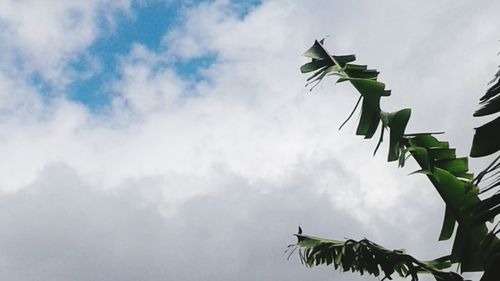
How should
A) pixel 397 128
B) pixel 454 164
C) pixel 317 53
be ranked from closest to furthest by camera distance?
1. pixel 397 128
2. pixel 454 164
3. pixel 317 53

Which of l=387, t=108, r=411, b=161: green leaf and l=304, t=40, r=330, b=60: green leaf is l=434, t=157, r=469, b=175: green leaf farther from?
l=304, t=40, r=330, b=60: green leaf

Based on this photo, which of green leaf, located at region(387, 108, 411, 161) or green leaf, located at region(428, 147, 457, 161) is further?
green leaf, located at region(428, 147, 457, 161)

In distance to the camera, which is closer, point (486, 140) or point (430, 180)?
point (486, 140)

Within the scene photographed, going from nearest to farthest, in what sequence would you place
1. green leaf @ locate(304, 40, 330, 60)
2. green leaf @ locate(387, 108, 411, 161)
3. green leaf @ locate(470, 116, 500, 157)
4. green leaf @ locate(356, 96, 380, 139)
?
green leaf @ locate(470, 116, 500, 157)
green leaf @ locate(387, 108, 411, 161)
green leaf @ locate(356, 96, 380, 139)
green leaf @ locate(304, 40, 330, 60)

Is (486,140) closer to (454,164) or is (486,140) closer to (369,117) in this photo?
(454,164)

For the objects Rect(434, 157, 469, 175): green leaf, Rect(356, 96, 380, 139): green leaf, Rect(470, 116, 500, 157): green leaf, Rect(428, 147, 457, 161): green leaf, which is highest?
Rect(356, 96, 380, 139): green leaf

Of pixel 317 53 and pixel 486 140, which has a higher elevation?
pixel 317 53

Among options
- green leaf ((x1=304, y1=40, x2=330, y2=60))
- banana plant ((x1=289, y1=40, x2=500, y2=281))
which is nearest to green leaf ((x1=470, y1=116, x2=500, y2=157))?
banana plant ((x1=289, y1=40, x2=500, y2=281))

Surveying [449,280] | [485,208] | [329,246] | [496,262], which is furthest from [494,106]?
[329,246]

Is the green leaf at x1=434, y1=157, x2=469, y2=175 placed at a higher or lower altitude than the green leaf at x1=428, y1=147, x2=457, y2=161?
lower

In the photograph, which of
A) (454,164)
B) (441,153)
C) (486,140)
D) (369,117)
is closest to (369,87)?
(369,117)

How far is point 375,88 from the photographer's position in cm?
566

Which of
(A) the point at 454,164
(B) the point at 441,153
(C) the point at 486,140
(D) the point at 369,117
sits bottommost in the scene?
(C) the point at 486,140

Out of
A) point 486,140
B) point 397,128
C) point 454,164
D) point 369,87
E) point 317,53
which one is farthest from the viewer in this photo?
point 317,53
